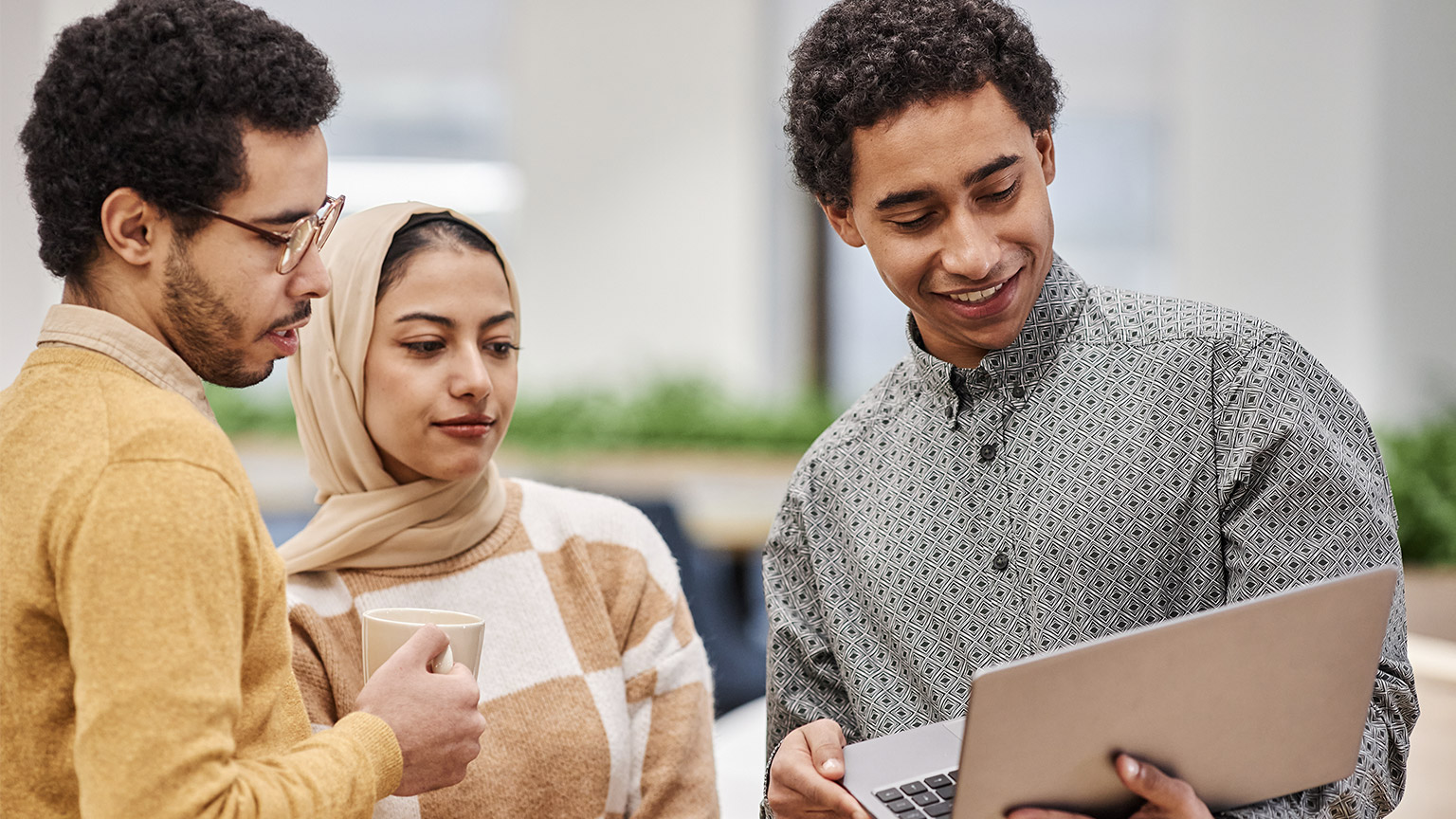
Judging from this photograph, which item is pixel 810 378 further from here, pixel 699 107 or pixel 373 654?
pixel 373 654

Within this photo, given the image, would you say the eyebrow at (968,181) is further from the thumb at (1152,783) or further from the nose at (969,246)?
the thumb at (1152,783)

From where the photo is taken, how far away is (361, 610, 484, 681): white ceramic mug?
1156 millimetres

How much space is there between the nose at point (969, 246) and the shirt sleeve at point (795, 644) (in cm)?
41

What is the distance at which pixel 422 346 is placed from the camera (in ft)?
4.99

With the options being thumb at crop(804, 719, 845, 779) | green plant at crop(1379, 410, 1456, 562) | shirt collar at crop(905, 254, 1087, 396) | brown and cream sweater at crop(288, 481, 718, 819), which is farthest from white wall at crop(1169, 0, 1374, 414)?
thumb at crop(804, 719, 845, 779)

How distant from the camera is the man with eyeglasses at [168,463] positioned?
870 millimetres

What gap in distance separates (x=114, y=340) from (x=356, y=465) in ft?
1.92

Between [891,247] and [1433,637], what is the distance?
89.4 inches

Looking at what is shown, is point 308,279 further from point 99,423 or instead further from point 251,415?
point 251,415

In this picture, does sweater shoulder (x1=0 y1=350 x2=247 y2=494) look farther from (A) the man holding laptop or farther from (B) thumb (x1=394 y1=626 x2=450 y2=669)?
(A) the man holding laptop

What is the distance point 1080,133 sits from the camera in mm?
5695

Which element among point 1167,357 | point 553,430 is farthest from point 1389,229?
point 1167,357

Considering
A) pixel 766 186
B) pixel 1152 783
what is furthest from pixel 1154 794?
pixel 766 186

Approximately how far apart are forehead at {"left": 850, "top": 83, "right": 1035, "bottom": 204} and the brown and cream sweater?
2.21 ft
